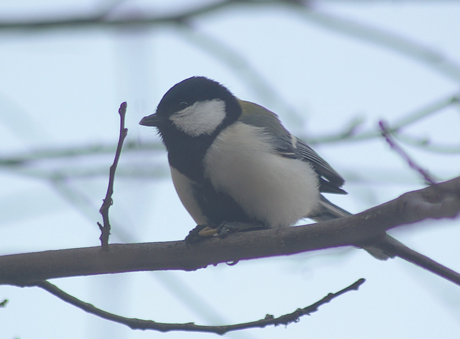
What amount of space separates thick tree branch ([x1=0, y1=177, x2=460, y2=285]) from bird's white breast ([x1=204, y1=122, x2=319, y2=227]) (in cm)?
58

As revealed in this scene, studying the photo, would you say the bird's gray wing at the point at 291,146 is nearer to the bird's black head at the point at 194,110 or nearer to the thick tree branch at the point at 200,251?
the bird's black head at the point at 194,110

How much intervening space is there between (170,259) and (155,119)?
1.36 metres

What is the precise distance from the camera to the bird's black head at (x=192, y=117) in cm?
368

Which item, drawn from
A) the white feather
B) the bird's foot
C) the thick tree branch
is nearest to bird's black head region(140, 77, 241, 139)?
the white feather

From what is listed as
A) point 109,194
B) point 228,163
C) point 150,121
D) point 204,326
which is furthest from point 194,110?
point 204,326

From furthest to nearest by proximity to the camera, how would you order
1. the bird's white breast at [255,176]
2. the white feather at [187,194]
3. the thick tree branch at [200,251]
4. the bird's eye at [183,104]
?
the bird's eye at [183,104]
the white feather at [187,194]
the bird's white breast at [255,176]
the thick tree branch at [200,251]

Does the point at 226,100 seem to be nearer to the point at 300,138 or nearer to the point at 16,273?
the point at 300,138

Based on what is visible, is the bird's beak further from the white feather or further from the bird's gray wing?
the bird's gray wing

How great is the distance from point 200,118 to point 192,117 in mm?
61

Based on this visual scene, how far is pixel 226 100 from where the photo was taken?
13.8 feet

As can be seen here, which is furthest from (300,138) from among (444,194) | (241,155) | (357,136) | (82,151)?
(444,194)

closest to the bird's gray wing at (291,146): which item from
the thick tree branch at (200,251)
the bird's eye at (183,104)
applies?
the bird's eye at (183,104)

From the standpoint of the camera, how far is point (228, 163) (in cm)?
350

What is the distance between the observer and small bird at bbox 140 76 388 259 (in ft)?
11.5
